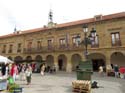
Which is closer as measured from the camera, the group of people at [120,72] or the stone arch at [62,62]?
the group of people at [120,72]

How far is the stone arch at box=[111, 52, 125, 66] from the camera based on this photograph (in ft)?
78.5

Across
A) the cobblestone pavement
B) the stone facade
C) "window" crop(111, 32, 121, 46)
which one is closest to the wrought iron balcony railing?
the stone facade

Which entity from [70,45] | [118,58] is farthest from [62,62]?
[118,58]

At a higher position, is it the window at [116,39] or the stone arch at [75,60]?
the window at [116,39]

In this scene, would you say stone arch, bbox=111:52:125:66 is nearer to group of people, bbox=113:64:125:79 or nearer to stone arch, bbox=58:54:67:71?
group of people, bbox=113:64:125:79

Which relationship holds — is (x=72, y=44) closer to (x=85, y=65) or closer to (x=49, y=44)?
(x=49, y=44)

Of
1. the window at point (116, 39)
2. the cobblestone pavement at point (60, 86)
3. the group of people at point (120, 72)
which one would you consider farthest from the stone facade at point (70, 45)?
the cobblestone pavement at point (60, 86)

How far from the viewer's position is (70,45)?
89.2 ft

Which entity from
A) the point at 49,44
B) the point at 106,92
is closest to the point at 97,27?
the point at 49,44

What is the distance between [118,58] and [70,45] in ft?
25.5

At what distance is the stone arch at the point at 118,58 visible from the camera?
23914 mm

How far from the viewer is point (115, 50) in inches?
908

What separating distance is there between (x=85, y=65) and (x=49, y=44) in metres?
18.6

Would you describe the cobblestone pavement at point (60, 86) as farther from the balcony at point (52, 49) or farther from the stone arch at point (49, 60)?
the stone arch at point (49, 60)
